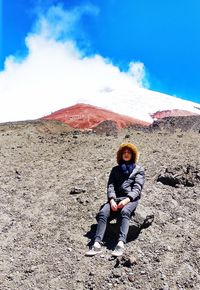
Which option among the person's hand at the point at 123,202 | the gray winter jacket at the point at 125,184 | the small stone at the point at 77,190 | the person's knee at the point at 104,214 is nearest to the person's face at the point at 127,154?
the gray winter jacket at the point at 125,184

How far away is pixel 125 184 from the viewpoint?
8391 millimetres

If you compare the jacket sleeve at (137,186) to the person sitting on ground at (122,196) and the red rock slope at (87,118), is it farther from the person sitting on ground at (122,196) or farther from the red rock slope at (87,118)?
the red rock slope at (87,118)

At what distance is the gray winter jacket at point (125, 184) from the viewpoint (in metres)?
8.27

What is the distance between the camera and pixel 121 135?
1593cm

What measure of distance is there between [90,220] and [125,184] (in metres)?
1.12

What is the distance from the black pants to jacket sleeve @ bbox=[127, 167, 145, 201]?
4.6 inches

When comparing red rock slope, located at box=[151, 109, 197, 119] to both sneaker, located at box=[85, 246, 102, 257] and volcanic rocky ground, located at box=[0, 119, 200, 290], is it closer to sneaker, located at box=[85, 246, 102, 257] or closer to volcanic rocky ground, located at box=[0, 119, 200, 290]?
volcanic rocky ground, located at box=[0, 119, 200, 290]

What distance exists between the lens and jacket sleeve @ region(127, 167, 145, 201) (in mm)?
8148

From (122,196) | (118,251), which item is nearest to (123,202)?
(122,196)

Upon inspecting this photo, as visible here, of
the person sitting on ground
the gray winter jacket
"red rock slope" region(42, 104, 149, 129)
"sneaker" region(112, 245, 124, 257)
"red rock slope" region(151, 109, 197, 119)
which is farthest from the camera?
"red rock slope" region(151, 109, 197, 119)

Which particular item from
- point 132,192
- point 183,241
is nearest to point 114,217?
point 132,192

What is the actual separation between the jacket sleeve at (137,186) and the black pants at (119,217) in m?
0.12

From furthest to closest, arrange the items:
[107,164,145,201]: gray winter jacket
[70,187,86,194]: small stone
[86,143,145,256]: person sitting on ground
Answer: [70,187,86,194]: small stone, [107,164,145,201]: gray winter jacket, [86,143,145,256]: person sitting on ground

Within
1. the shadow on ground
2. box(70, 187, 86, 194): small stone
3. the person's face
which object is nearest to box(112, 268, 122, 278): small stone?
the shadow on ground
